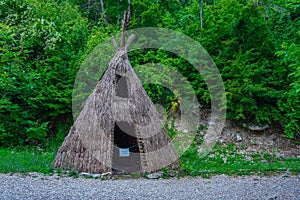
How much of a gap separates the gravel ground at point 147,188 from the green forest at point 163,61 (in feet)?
13.5

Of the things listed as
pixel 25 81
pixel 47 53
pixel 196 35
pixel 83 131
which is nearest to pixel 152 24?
pixel 196 35

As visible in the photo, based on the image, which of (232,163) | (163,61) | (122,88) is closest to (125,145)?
(122,88)

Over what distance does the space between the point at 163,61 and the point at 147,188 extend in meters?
6.37

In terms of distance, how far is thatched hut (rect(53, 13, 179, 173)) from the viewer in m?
6.18

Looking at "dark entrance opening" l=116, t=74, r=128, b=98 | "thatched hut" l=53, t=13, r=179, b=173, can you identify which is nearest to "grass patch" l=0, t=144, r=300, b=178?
"thatched hut" l=53, t=13, r=179, b=173

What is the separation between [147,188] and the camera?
17.4ft

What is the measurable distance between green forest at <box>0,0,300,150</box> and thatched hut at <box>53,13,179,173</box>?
12.1 ft

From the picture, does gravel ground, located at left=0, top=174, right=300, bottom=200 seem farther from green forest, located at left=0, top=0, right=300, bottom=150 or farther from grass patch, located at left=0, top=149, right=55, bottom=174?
green forest, located at left=0, top=0, right=300, bottom=150

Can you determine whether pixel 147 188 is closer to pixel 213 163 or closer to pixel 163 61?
pixel 213 163

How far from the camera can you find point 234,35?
1100 cm

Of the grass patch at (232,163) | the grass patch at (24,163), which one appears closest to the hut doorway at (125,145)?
the grass patch at (232,163)

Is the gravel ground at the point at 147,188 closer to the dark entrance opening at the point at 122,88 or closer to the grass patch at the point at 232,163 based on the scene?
the grass patch at the point at 232,163

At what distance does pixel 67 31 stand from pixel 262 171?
8636mm

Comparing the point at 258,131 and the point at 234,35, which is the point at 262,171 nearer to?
the point at 258,131
